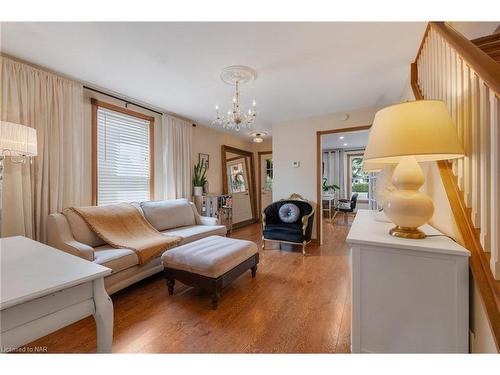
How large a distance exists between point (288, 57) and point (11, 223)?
10.5ft

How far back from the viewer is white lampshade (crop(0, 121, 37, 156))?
4.96ft

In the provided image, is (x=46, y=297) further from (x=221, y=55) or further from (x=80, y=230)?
(x=221, y=55)

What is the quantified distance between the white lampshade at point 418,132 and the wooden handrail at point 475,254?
255 millimetres

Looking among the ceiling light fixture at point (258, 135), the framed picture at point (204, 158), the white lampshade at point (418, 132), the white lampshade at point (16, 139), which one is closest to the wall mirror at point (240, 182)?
the framed picture at point (204, 158)

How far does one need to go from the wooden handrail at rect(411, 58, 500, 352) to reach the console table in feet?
4.93

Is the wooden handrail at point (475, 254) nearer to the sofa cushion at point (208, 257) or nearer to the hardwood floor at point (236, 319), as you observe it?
the hardwood floor at point (236, 319)

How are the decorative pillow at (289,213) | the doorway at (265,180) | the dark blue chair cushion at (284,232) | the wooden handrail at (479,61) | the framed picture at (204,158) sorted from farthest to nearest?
the doorway at (265,180)
the framed picture at (204,158)
the decorative pillow at (289,213)
the dark blue chair cushion at (284,232)
the wooden handrail at (479,61)

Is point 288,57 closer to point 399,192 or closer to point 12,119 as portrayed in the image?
point 399,192

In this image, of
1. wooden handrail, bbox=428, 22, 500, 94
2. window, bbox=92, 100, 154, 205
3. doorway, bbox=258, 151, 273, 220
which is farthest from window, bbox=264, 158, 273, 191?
wooden handrail, bbox=428, 22, 500, 94

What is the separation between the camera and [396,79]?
2613 mm

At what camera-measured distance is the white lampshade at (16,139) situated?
4.96ft

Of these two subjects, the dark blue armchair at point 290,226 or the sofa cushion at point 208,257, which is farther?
the dark blue armchair at point 290,226

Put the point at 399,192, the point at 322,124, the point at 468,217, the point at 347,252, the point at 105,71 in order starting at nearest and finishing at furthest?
the point at 468,217, the point at 399,192, the point at 105,71, the point at 347,252, the point at 322,124
